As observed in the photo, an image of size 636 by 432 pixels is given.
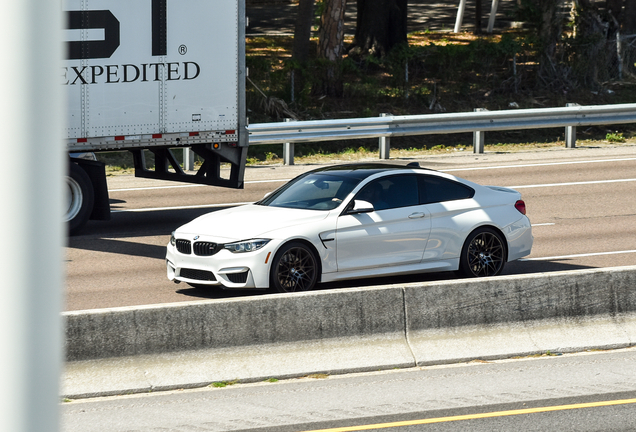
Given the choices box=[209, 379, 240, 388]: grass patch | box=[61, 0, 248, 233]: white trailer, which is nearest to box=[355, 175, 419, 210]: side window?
box=[209, 379, 240, 388]: grass patch

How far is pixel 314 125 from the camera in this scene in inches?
809

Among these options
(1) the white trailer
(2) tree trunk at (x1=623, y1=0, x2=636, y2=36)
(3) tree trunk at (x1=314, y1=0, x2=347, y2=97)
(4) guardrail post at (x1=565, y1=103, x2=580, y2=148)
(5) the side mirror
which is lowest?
(5) the side mirror

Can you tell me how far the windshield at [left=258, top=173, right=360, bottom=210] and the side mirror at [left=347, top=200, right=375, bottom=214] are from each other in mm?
211

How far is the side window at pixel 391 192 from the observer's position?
10531mm

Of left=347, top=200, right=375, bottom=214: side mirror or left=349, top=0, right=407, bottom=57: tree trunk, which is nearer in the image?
left=347, top=200, right=375, bottom=214: side mirror

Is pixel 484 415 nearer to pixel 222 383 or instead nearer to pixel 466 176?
pixel 222 383

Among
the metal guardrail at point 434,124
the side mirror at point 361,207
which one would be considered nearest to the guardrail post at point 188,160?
the metal guardrail at point 434,124

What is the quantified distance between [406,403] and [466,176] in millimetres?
12057

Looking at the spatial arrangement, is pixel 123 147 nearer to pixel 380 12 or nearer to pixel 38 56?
pixel 38 56

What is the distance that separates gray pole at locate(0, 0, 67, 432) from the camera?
1473 mm

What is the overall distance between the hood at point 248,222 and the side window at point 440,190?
1399 millimetres

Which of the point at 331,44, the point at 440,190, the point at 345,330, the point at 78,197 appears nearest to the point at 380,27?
the point at 331,44

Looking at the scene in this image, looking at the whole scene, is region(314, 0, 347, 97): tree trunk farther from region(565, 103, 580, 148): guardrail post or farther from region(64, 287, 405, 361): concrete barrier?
region(64, 287, 405, 361): concrete barrier

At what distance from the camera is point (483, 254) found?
10812 millimetres
